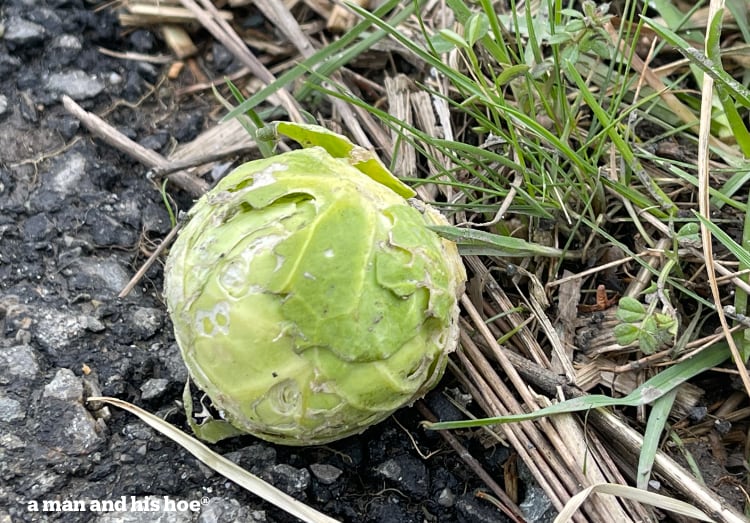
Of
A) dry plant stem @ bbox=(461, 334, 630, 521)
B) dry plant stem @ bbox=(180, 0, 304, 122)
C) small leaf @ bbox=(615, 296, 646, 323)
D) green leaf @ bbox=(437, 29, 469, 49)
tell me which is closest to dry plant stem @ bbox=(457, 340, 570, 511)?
dry plant stem @ bbox=(461, 334, 630, 521)

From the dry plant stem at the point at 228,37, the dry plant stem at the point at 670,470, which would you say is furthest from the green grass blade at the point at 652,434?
the dry plant stem at the point at 228,37

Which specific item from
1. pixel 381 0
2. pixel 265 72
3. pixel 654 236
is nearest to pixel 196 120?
pixel 265 72

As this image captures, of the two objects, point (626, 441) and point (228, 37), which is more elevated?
point (228, 37)

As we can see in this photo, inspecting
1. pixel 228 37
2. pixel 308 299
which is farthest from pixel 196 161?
pixel 308 299

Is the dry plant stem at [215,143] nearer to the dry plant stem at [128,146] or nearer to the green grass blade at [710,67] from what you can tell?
the dry plant stem at [128,146]

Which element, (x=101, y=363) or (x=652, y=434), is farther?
(x=101, y=363)

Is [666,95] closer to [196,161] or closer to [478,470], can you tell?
[478,470]

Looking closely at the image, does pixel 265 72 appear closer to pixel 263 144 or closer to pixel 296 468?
pixel 263 144
